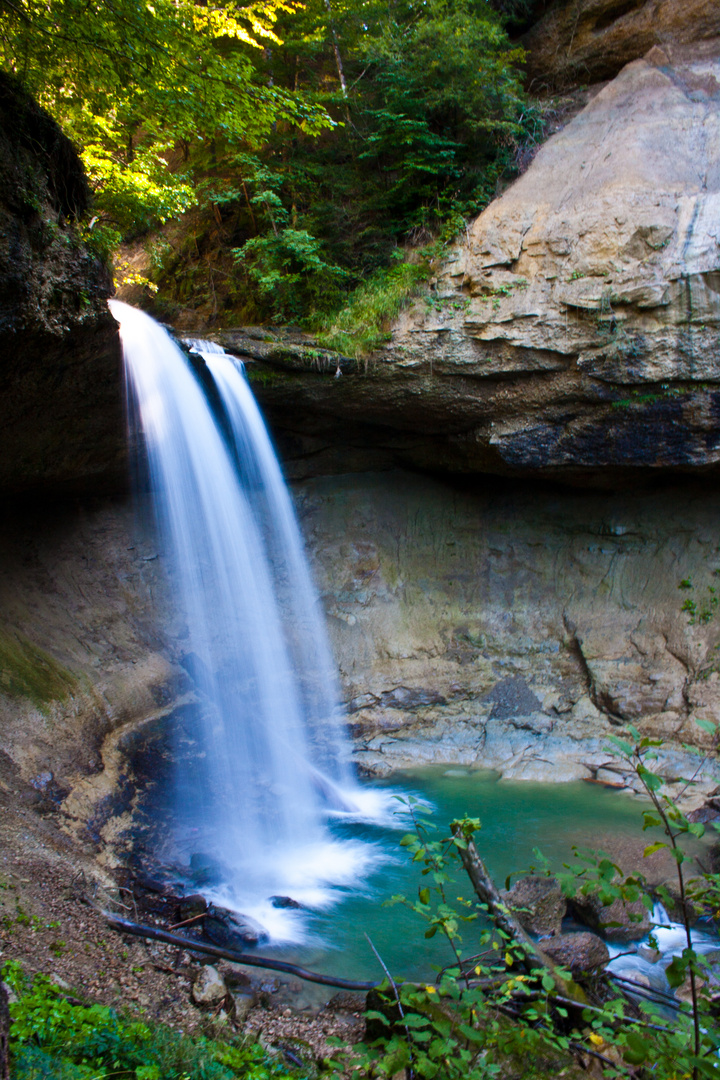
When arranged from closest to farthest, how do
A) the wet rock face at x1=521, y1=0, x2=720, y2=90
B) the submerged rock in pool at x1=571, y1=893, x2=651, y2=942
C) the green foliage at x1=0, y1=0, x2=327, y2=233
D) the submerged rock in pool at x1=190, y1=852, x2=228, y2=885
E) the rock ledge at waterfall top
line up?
the submerged rock in pool at x1=571, y1=893, x2=651, y2=942 → the green foliage at x1=0, y1=0, x2=327, y2=233 → the submerged rock in pool at x1=190, y1=852, x2=228, y2=885 → the rock ledge at waterfall top → the wet rock face at x1=521, y1=0, x2=720, y2=90

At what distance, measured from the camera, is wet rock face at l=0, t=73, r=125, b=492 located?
5.32 m

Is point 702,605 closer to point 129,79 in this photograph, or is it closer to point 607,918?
point 607,918

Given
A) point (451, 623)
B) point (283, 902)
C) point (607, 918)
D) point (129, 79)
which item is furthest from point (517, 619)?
point (129, 79)

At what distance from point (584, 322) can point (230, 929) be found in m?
8.41

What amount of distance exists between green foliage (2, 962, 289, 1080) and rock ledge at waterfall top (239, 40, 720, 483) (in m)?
7.56

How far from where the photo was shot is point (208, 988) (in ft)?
14.4

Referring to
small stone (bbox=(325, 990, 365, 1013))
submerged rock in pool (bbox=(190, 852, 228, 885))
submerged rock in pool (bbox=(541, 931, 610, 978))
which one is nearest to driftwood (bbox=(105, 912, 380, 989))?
small stone (bbox=(325, 990, 365, 1013))

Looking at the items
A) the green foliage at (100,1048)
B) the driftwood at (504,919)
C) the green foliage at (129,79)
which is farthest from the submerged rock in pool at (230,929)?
the green foliage at (129,79)

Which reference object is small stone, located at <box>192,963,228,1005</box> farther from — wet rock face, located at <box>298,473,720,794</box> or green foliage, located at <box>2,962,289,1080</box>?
wet rock face, located at <box>298,473,720,794</box>

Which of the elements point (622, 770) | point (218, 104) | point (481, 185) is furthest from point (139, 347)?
point (622, 770)

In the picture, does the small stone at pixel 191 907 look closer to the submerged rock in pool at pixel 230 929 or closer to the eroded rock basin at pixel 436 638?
the submerged rock in pool at pixel 230 929

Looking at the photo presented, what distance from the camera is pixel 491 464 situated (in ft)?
33.8

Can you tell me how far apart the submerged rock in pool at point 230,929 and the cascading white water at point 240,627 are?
4.08 ft

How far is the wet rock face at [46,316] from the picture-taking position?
5.32 metres
